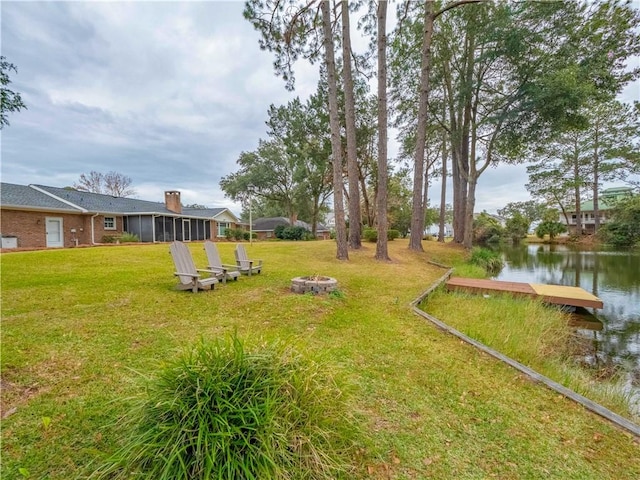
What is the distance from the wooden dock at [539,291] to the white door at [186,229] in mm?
21102

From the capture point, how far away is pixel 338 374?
2.33 meters

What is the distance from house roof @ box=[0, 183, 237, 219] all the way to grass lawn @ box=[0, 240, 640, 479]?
12984mm

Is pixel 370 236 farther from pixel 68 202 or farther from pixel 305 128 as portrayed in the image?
pixel 68 202

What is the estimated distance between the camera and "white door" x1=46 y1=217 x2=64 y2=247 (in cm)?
1567

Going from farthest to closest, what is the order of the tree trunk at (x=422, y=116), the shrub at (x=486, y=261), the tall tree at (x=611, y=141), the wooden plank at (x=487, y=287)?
the tall tree at (x=611, y=141) → the shrub at (x=486, y=261) → the tree trunk at (x=422, y=116) → the wooden plank at (x=487, y=287)

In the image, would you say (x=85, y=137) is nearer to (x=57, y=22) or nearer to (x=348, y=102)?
(x=57, y=22)

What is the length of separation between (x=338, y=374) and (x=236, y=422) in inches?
35.6

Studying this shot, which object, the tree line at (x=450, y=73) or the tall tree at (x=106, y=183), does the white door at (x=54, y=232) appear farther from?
the tall tree at (x=106, y=183)

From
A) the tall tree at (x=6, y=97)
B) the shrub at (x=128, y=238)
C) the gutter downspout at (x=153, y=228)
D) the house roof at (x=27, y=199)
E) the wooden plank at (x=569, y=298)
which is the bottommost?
the wooden plank at (x=569, y=298)

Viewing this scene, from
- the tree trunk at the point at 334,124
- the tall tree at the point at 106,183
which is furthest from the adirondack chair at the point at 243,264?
the tall tree at the point at 106,183

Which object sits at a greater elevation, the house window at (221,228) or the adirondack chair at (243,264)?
the house window at (221,228)

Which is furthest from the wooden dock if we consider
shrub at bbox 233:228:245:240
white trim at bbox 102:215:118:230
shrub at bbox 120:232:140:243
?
shrub at bbox 233:228:245:240

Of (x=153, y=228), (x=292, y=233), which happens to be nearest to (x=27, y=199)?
(x=153, y=228)

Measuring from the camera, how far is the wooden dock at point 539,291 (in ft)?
23.0
